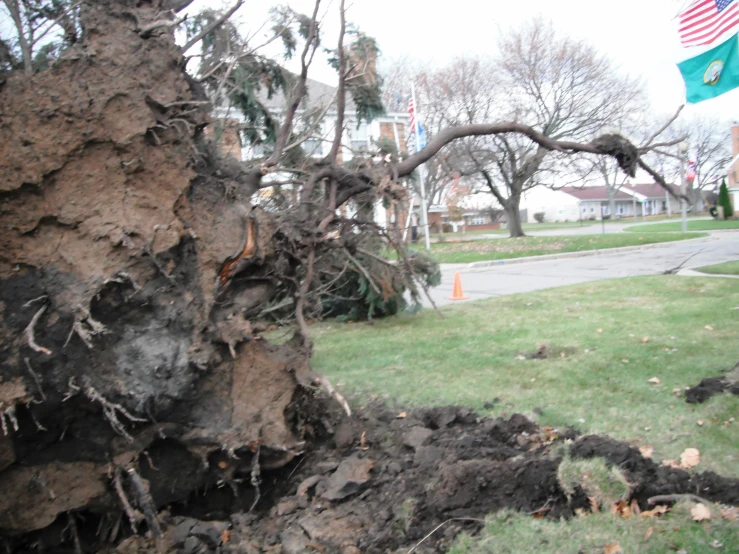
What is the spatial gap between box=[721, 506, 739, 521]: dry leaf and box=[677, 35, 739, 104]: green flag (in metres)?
6.51

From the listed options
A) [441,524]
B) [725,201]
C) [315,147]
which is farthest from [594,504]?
[725,201]

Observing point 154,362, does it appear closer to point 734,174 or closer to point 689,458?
point 689,458

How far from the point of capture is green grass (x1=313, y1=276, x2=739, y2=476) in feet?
14.6

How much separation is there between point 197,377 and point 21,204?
1.42 m

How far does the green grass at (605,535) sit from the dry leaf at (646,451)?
725 millimetres

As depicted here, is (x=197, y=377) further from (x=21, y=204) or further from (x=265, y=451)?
(x=21, y=204)

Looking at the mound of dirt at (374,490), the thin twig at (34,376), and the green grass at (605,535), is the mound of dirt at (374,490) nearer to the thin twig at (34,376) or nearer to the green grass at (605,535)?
the green grass at (605,535)

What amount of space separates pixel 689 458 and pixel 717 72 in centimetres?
635

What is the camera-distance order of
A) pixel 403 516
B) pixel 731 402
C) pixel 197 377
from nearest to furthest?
1. pixel 403 516
2. pixel 197 377
3. pixel 731 402

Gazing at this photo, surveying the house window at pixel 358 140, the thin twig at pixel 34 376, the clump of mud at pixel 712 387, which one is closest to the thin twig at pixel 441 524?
the thin twig at pixel 34 376

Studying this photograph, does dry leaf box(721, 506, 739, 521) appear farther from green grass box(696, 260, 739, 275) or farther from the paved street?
green grass box(696, 260, 739, 275)

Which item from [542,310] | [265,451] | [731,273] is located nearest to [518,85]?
[731,273]

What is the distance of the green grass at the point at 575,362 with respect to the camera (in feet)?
14.6

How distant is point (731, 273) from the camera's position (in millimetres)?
12555
